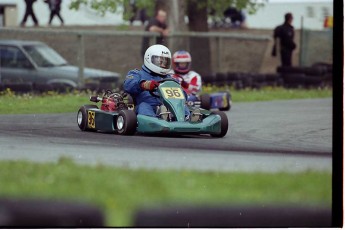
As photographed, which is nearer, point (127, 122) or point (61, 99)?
point (127, 122)

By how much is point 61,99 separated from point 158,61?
454 centimetres

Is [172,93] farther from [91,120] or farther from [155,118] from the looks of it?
[91,120]

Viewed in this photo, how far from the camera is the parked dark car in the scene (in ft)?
63.8

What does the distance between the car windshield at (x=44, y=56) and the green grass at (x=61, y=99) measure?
141 cm

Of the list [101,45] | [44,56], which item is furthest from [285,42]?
[44,56]

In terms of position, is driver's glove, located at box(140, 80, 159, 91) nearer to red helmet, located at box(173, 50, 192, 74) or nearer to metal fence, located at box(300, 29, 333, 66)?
red helmet, located at box(173, 50, 192, 74)

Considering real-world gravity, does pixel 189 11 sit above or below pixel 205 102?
above

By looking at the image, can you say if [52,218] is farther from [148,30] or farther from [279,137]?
[148,30]

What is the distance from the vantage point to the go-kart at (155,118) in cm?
1288

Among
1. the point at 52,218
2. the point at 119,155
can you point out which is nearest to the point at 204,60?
the point at 119,155

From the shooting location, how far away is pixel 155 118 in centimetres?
1295

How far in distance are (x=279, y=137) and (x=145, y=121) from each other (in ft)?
5.74

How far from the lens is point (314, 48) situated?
27.7 meters

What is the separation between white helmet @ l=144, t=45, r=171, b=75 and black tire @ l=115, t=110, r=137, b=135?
0.72m
